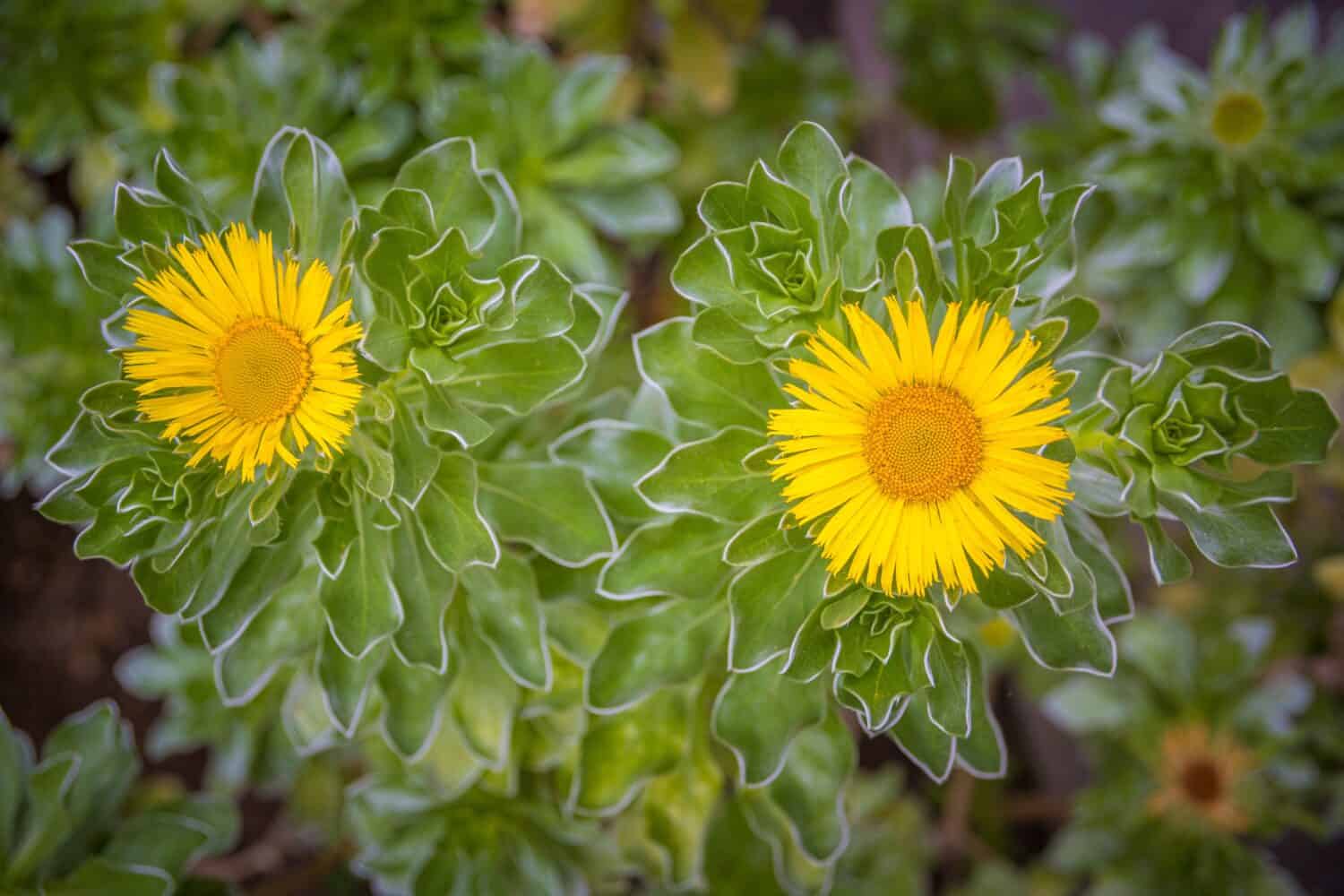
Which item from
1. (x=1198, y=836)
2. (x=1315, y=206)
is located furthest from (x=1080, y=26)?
(x=1198, y=836)

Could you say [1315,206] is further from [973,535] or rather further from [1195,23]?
[973,535]

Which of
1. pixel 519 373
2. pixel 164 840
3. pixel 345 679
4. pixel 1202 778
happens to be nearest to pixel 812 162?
pixel 519 373

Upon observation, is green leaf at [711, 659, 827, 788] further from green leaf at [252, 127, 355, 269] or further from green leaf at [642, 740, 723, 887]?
green leaf at [252, 127, 355, 269]

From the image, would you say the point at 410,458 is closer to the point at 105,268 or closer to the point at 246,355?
the point at 246,355

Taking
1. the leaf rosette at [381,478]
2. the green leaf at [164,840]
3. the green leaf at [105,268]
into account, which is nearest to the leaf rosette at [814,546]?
the leaf rosette at [381,478]

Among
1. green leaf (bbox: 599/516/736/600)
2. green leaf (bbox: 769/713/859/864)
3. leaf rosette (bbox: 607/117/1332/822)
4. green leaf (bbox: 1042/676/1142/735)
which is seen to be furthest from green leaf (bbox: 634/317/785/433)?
green leaf (bbox: 1042/676/1142/735)

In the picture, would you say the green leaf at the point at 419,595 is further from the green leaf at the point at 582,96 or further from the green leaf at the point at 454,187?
the green leaf at the point at 582,96
